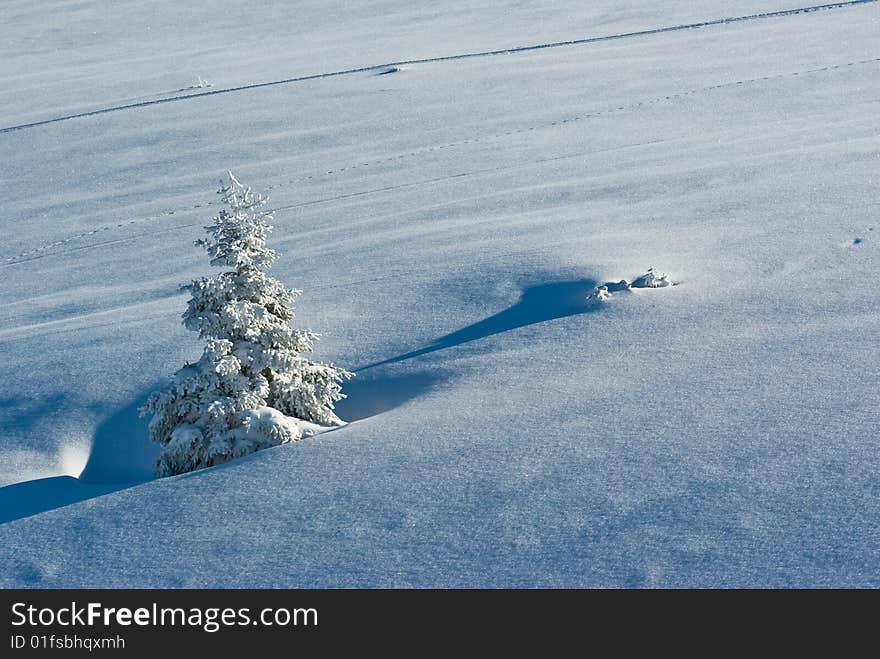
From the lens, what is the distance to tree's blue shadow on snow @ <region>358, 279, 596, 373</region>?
8.33m

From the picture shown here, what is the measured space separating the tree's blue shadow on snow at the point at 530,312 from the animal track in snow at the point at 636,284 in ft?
0.46

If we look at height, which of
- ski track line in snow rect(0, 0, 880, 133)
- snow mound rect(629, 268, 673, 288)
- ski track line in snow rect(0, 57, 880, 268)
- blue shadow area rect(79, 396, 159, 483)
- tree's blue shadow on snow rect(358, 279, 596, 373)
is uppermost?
ski track line in snow rect(0, 0, 880, 133)

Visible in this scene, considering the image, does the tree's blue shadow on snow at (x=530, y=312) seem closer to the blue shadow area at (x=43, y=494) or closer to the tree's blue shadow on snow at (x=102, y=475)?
the tree's blue shadow on snow at (x=102, y=475)

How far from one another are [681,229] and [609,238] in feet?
2.93

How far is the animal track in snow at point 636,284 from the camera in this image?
872 centimetres

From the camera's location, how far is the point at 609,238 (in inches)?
430

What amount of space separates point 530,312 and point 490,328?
48 cm

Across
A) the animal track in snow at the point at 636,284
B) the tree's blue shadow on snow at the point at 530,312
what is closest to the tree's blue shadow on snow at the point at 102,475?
the tree's blue shadow on snow at the point at 530,312

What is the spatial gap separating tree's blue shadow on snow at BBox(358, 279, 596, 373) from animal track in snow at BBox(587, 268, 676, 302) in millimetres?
141

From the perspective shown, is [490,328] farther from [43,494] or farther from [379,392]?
[43,494]

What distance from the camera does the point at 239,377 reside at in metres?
6.66

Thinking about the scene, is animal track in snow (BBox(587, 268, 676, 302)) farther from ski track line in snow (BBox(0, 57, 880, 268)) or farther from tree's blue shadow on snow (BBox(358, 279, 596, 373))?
ski track line in snow (BBox(0, 57, 880, 268))

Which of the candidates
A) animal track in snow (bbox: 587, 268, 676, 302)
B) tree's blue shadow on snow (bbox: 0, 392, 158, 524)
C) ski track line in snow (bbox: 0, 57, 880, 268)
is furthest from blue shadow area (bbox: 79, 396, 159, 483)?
ski track line in snow (bbox: 0, 57, 880, 268)

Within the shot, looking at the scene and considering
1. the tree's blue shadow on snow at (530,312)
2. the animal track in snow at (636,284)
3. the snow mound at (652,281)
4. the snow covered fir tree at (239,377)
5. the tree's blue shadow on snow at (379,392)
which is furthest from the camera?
the snow mound at (652,281)
